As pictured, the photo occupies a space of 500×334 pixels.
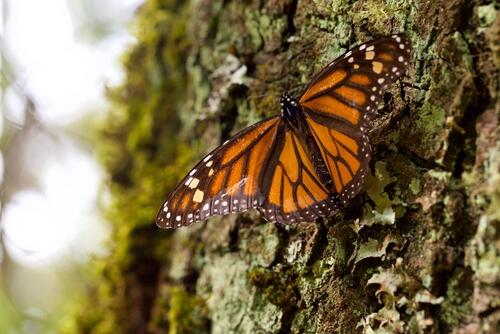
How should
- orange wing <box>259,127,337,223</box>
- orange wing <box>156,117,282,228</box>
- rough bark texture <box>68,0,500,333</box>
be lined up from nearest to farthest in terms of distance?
rough bark texture <box>68,0,500,333</box> → orange wing <box>259,127,337,223</box> → orange wing <box>156,117,282,228</box>

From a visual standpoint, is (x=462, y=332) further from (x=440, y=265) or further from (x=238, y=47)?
(x=238, y=47)

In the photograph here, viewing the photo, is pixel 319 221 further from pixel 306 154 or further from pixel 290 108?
pixel 290 108

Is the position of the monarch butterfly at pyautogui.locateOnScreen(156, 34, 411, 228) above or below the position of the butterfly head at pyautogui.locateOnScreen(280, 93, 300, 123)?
below

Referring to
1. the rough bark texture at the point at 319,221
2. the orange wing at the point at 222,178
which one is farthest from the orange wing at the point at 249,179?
the rough bark texture at the point at 319,221

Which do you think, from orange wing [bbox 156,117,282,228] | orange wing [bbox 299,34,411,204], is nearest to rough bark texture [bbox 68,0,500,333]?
orange wing [bbox 299,34,411,204]

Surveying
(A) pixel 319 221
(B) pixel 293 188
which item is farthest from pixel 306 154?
(A) pixel 319 221

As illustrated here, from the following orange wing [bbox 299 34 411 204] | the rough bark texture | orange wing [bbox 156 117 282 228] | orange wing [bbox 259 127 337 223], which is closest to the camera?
the rough bark texture

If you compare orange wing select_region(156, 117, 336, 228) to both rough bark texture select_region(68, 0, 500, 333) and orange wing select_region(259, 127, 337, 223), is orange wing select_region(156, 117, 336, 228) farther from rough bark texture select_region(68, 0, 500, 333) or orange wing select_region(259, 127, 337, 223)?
rough bark texture select_region(68, 0, 500, 333)
